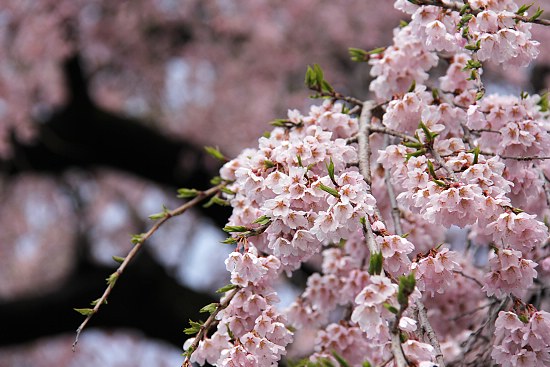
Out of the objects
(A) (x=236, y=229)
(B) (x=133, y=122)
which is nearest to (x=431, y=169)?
(A) (x=236, y=229)

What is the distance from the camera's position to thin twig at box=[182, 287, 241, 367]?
54.4 inches

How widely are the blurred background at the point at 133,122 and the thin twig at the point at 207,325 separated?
9.86 feet

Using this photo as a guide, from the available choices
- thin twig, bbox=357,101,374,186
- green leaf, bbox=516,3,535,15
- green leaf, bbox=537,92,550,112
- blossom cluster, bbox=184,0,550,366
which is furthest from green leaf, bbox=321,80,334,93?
green leaf, bbox=537,92,550,112

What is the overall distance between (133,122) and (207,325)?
156 inches

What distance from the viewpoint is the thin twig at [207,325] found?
1383 mm

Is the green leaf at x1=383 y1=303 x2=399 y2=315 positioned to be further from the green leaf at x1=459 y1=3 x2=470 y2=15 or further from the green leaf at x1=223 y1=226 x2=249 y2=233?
the green leaf at x1=459 y1=3 x2=470 y2=15

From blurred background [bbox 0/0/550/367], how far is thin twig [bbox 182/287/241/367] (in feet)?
9.86

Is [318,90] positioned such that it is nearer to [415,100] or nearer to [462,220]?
[415,100]

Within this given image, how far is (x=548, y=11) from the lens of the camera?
5207 mm

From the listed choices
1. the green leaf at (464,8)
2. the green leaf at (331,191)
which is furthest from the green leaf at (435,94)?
the green leaf at (331,191)

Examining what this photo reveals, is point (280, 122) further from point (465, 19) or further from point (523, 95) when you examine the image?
point (523, 95)

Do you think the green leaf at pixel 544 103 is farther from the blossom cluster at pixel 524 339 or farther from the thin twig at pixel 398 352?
the thin twig at pixel 398 352

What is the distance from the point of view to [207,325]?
4.69 ft

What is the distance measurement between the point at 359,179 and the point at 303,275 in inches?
148
